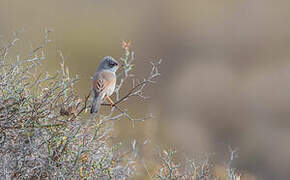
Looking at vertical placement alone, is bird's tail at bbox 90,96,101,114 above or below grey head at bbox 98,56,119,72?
below

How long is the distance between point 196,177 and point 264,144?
6.66 metres

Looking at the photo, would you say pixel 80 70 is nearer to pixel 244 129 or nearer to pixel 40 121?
pixel 244 129

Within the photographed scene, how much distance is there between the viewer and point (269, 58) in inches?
543

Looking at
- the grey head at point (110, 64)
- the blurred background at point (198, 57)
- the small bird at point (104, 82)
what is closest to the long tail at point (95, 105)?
the small bird at point (104, 82)

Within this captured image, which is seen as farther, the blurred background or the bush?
the blurred background

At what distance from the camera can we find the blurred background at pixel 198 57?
10.6m

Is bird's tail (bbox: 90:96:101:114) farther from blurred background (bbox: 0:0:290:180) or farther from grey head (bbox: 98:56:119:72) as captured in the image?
blurred background (bbox: 0:0:290:180)

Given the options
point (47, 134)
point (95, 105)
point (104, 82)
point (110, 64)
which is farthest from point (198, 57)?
point (47, 134)

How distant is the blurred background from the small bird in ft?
9.92

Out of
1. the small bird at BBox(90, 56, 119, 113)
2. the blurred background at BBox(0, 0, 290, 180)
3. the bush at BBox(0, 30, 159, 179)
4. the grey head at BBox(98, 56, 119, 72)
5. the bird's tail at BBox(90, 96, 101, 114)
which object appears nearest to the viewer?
the bush at BBox(0, 30, 159, 179)

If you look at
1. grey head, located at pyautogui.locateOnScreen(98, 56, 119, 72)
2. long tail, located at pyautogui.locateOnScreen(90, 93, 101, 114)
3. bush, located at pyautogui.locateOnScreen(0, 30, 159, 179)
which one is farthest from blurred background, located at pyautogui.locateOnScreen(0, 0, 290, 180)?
bush, located at pyautogui.locateOnScreen(0, 30, 159, 179)

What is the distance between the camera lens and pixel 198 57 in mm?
13578

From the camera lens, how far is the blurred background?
10.6 m

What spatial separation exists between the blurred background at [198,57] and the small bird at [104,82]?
302 centimetres
